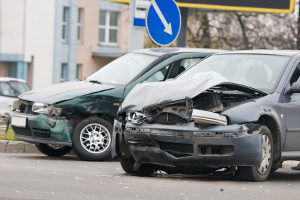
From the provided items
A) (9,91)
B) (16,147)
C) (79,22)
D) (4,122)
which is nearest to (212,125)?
(16,147)

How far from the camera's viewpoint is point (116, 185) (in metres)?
9.95

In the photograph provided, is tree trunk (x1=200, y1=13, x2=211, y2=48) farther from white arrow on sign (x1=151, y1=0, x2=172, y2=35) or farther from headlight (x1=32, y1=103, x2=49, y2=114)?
headlight (x1=32, y1=103, x2=49, y2=114)

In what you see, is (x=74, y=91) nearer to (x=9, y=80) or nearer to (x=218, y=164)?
(x=218, y=164)

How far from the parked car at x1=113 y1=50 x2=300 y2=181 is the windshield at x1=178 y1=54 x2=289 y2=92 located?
2 centimetres

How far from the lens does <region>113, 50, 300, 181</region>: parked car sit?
10.6 m

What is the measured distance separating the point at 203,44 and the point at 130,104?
34646 millimetres

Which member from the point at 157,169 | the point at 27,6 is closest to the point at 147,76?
the point at 157,169

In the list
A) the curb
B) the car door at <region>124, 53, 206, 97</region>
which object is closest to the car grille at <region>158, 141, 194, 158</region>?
the car door at <region>124, 53, 206, 97</region>

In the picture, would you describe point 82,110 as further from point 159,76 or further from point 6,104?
point 6,104

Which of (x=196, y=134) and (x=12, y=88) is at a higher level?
(x=196, y=134)

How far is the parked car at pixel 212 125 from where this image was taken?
419 inches

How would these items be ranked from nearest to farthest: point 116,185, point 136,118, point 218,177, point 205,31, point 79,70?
point 116,185
point 136,118
point 218,177
point 205,31
point 79,70

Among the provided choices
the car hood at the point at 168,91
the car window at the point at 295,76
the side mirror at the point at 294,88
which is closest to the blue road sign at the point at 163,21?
the car window at the point at 295,76

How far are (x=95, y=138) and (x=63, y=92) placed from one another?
76 cm
